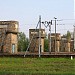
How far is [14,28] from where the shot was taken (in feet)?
144

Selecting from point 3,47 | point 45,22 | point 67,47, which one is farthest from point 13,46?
point 67,47

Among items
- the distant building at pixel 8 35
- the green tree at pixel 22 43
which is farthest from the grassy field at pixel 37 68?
the green tree at pixel 22 43

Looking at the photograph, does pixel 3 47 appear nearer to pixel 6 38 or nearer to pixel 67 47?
pixel 6 38

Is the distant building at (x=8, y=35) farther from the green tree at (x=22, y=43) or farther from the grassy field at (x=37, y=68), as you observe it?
the grassy field at (x=37, y=68)

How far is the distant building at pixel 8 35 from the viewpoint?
43656 millimetres

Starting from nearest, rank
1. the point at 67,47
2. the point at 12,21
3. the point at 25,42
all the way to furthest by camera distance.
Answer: the point at 12,21, the point at 67,47, the point at 25,42

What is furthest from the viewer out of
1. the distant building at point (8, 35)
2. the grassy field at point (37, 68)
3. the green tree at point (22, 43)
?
the green tree at point (22, 43)

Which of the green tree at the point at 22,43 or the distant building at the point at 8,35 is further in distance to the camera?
the green tree at the point at 22,43

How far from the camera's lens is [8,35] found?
A: 143 ft

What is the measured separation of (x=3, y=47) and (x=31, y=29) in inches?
323

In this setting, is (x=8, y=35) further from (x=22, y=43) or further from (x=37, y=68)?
(x=22, y=43)

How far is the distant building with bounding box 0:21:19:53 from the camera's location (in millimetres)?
43656

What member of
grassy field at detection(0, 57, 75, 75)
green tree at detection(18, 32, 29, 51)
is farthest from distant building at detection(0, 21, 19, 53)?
grassy field at detection(0, 57, 75, 75)

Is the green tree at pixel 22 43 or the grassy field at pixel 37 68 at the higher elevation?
the green tree at pixel 22 43
